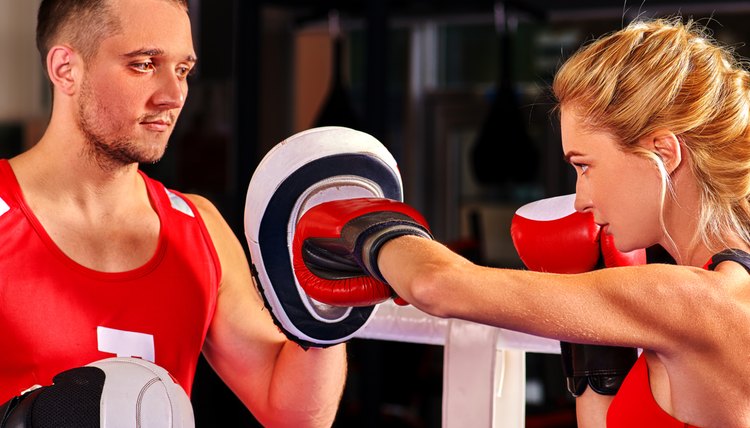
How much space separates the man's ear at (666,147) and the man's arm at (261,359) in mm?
616

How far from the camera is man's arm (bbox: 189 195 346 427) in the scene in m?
1.54

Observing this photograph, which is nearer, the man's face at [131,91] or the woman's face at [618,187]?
the woman's face at [618,187]

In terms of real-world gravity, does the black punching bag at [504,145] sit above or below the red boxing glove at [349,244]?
below

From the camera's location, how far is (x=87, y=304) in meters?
1.48

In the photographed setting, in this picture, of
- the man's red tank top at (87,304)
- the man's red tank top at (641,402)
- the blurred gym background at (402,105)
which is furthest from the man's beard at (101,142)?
the blurred gym background at (402,105)

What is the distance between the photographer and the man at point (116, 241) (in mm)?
1463

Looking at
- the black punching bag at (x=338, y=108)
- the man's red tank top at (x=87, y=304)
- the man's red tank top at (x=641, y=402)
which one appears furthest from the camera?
the black punching bag at (x=338, y=108)

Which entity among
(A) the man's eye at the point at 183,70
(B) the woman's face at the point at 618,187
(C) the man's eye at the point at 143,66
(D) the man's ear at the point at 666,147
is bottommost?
(B) the woman's face at the point at 618,187

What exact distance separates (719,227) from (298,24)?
11.2 ft

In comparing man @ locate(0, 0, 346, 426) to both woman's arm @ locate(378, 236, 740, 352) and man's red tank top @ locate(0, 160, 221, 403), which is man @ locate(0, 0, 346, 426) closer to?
man's red tank top @ locate(0, 160, 221, 403)

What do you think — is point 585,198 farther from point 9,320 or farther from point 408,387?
point 408,387

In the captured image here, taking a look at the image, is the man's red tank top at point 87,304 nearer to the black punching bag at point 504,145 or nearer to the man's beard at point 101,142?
the man's beard at point 101,142

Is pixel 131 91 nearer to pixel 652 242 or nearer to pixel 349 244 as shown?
pixel 349 244

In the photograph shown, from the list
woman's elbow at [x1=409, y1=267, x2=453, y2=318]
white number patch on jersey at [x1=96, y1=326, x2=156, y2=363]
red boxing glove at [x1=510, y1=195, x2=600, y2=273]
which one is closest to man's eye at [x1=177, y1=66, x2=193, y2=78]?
white number patch on jersey at [x1=96, y1=326, x2=156, y2=363]
